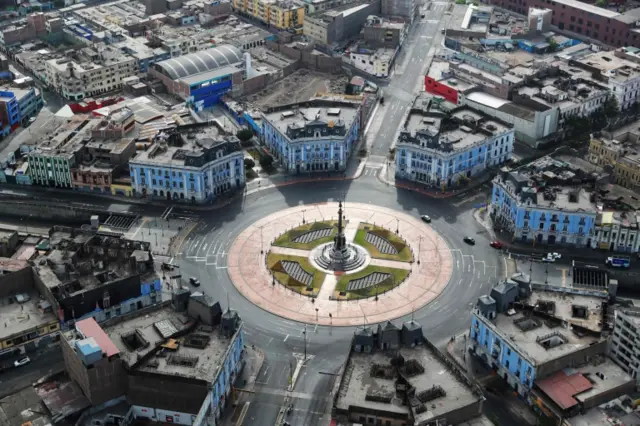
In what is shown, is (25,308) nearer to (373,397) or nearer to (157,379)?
(157,379)

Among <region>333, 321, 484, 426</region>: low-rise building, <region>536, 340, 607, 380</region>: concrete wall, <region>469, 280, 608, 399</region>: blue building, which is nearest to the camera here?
<region>333, 321, 484, 426</region>: low-rise building

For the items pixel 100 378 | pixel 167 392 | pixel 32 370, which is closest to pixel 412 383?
pixel 167 392

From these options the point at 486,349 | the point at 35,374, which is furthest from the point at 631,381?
the point at 35,374

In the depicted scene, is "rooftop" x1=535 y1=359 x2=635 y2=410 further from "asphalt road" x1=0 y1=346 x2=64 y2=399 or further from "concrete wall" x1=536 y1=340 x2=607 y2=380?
"asphalt road" x1=0 y1=346 x2=64 y2=399

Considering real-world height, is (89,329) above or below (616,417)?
above

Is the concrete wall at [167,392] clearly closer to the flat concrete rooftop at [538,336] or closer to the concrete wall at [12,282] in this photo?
the concrete wall at [12,282]

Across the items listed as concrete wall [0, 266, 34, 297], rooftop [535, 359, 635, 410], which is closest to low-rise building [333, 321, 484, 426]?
rooftop [535, 359, 635, 410]

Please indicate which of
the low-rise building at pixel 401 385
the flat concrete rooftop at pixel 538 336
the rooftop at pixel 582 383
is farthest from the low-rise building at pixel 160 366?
the rooftop at pixel 582 383
